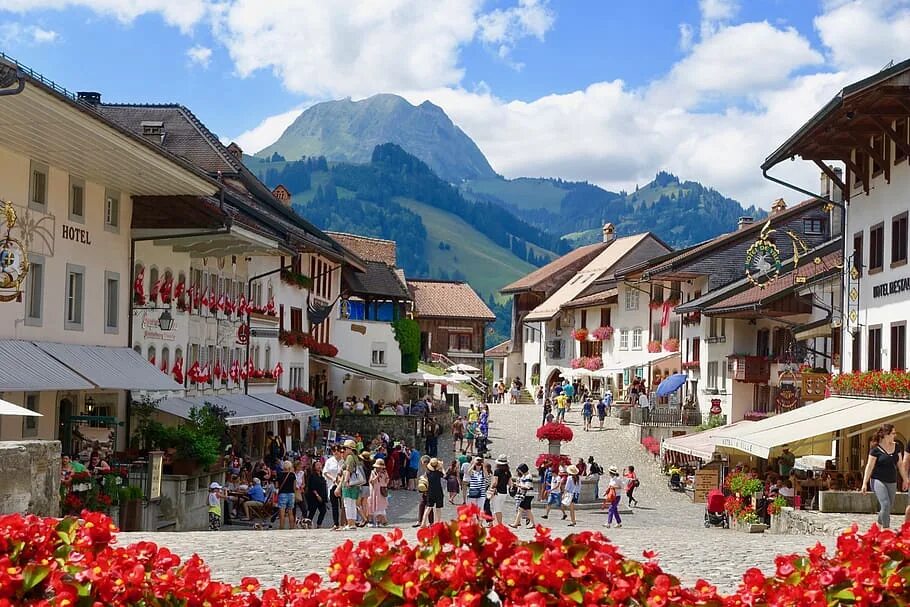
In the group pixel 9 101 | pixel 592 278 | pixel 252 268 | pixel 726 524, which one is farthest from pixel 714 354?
pixel 9 101

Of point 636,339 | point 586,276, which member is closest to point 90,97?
point 636,339

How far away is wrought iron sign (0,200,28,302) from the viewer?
2462cm

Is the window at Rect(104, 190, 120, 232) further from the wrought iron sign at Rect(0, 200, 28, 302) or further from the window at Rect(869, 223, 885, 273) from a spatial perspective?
the window at Rect(869, 223, 885, 273)

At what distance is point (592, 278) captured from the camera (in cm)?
9181

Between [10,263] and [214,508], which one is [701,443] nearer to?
[214,508]

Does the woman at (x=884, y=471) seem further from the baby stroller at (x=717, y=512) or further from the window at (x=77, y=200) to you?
the window at (x=77, y=200)

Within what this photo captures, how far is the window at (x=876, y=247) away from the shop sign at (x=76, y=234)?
17.7 m

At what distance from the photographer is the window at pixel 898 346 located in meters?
30.2

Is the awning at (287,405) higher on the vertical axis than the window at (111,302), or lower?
lower

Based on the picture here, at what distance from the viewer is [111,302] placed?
31625mm

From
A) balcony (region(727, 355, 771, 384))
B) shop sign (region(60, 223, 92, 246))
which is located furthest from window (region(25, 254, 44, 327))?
balcony (region(727, 355, 771, 384))

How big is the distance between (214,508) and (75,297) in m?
5.96

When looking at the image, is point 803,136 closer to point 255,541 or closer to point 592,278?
point 255,541

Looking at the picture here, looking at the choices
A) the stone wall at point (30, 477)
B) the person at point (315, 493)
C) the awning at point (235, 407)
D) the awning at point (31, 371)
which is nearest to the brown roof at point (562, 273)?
the awning at point (235, 407)
